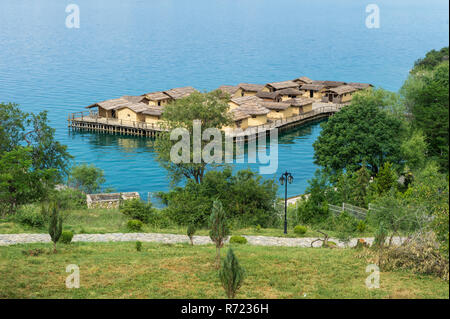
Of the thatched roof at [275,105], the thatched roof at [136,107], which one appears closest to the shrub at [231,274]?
the thatched roof at [136,107]

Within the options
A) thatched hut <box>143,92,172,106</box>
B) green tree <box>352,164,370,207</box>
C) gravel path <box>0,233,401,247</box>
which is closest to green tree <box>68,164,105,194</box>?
gravel path <box>0,233,401,247</box>

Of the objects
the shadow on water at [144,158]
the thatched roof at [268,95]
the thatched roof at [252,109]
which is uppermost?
the thatched roof at [268,95]

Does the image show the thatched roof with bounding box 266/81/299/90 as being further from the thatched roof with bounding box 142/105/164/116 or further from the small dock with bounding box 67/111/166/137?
the small dock with bounding box 67/111/166/137

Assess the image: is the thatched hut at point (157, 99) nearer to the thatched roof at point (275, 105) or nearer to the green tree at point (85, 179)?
the thatched roof at point (275, 105)

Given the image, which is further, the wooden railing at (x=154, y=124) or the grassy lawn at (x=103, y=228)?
the wooden railing at (x=154, y=124)

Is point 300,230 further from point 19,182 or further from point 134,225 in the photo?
point 19,182

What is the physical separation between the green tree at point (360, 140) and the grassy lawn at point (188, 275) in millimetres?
21561

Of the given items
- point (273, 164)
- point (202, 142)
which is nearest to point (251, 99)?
point (273, 164)

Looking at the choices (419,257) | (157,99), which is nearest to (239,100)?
(157,99)

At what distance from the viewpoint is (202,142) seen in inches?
1639

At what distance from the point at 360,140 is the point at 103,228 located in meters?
23.4

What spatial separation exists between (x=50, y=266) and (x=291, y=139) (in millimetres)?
60357

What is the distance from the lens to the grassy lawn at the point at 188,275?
1872cm

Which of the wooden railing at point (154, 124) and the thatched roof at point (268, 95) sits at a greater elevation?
the thatched roof at point (268, 95)
